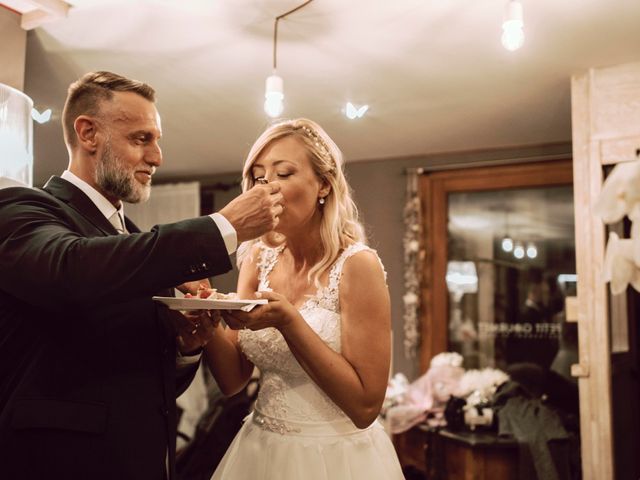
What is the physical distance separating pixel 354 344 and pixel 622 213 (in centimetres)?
81

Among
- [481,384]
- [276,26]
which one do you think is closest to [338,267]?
[276,26]

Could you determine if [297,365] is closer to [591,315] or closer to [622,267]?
[622,267]

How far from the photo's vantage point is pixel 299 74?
11.7 feet

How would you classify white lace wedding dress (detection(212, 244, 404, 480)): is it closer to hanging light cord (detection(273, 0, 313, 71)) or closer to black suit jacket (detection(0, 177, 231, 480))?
black suit jacket (detection(0, 177, 231, 480))

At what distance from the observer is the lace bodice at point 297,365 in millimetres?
1650

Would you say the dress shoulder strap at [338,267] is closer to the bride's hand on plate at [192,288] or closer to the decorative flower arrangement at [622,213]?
the bride's hand on plate at [192,288]

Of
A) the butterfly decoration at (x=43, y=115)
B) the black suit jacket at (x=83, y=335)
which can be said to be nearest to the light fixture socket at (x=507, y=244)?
the butterfly decoration at (x=43, y=115)

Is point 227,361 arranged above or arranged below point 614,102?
below

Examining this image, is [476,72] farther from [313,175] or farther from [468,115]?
[313,175]

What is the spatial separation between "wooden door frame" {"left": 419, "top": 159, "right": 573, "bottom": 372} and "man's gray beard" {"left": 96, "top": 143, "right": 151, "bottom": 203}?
4.12 m

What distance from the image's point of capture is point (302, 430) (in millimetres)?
1636

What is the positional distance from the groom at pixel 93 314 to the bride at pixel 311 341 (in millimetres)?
235

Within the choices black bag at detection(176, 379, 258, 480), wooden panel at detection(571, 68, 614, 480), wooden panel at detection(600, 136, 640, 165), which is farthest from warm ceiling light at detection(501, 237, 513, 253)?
black bag at detection(176, 379, 258, 480)

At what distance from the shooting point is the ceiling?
9.29 ft
